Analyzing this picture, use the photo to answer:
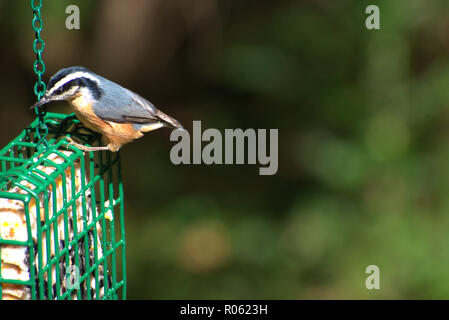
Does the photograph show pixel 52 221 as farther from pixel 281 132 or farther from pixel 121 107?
pixel 281 132

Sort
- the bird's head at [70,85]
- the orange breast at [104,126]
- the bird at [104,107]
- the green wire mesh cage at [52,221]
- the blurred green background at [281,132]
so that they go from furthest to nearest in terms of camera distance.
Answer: the blurred green background at [281,132], the orange breast at [104,126], the bird at [104,107], the bird's head at [70,85], the green wire mesh cage at [52,221]

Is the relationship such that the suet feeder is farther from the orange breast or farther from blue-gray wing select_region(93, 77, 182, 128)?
blue-gray wing select_region(93, 77, 182, 128)

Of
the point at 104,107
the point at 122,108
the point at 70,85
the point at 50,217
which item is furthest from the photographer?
the point at 122,108

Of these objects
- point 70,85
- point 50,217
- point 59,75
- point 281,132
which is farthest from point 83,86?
point 281,132

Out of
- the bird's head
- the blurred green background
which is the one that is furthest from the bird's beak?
the blurred green background

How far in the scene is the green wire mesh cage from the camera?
11.3 feet

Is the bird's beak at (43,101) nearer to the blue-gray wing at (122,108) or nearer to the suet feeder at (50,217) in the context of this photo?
the suet feeder at (50,217)

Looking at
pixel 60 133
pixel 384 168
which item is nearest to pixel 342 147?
pixel 384 168

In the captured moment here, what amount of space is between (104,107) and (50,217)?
0.84 m

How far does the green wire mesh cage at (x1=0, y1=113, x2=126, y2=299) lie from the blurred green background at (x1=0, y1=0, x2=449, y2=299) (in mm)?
2255

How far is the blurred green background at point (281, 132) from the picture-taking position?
557 cm

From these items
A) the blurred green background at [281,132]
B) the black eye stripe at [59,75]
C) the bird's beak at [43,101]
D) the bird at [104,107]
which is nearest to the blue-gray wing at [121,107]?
the bird at [104,107]

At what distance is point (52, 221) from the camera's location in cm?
353

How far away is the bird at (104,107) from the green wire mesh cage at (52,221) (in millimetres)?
117
